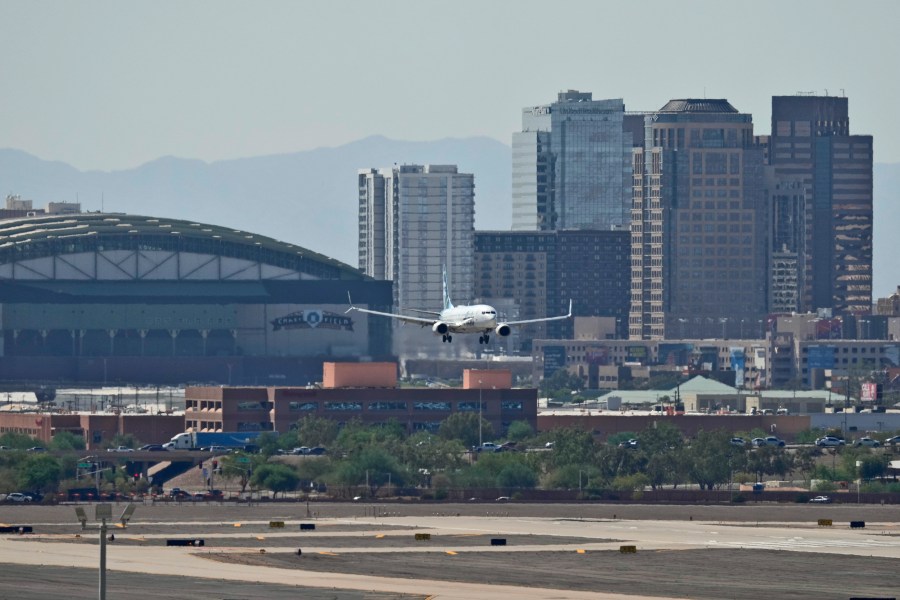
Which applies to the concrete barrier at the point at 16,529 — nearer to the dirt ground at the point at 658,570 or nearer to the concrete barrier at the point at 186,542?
the concrete barrier at the point at 186,542

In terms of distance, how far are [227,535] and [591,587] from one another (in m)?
40.9

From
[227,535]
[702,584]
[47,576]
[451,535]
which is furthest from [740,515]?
[47,576]

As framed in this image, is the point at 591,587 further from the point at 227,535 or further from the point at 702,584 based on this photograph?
the point at 227,535

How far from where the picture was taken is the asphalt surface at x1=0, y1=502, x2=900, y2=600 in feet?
429

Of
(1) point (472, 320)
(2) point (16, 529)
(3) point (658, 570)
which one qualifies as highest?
(1) point (472, 320)

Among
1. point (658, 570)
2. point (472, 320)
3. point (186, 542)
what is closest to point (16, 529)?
point (186, 542)

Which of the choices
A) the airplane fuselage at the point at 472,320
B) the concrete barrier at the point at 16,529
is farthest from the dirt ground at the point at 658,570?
the concrete barrier at the point at 16,529

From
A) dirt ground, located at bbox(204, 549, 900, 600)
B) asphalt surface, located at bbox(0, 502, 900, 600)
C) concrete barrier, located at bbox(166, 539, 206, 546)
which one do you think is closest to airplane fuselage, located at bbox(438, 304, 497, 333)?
asphalt surface, located at bbox(0, 502, 900, 600)

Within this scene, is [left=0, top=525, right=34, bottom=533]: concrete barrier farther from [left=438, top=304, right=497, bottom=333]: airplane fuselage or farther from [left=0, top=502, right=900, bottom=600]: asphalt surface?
[left=438, top=304, right=497, bottom=333]: airplane fuselage

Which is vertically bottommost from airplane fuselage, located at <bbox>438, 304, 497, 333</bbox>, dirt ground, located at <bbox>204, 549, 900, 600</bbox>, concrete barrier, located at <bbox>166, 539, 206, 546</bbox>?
dirt ground, located at <bbox>204, 549, 900, 600</bbox>

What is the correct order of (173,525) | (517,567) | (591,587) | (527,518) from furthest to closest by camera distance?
(527,518) < (173,525) < (517,567) < (591,587)

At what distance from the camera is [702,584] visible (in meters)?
135

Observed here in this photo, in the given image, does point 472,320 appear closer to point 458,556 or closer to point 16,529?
point 458,556

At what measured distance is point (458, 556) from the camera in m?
151
